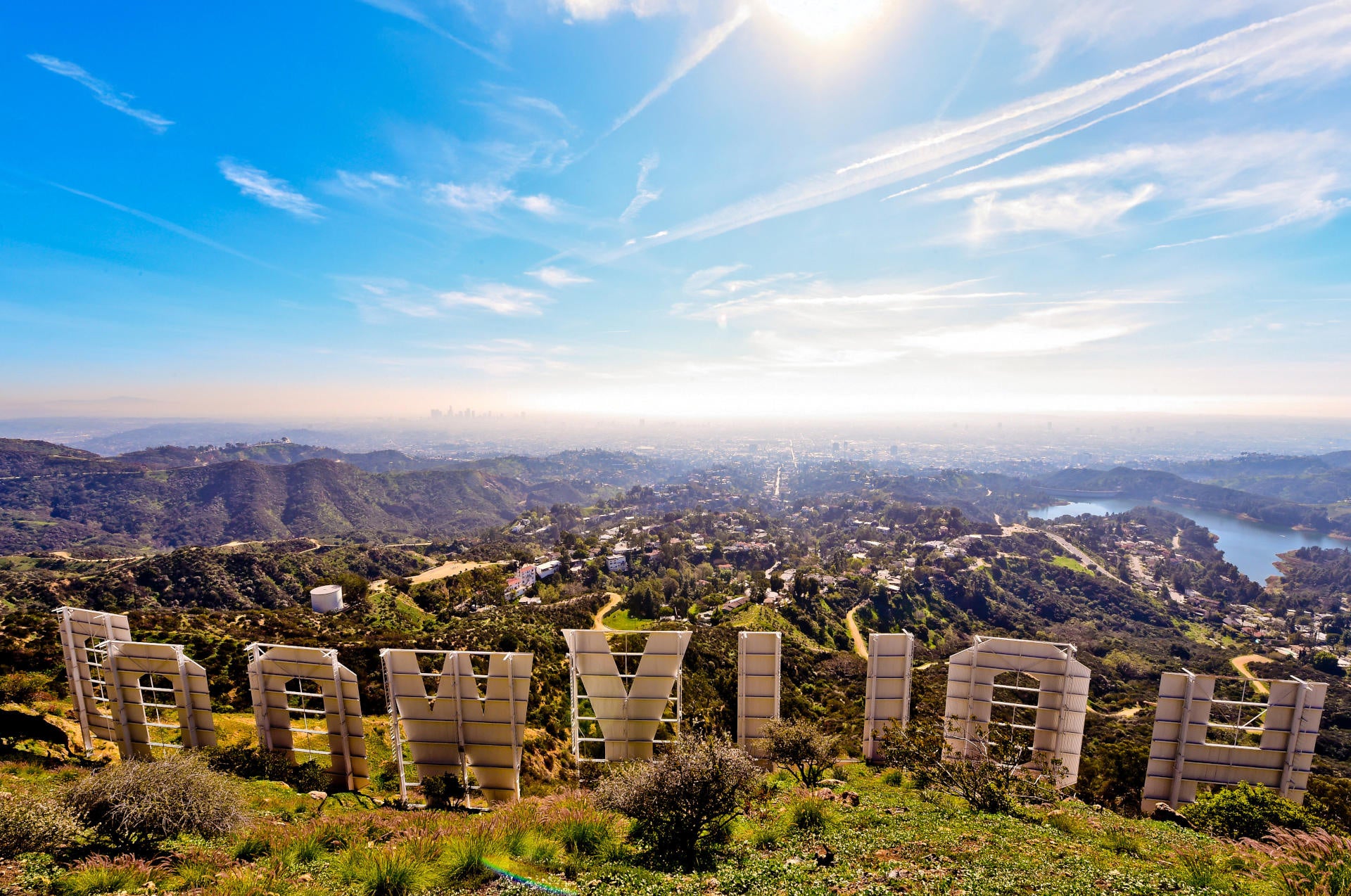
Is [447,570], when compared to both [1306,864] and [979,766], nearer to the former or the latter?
[979,766]

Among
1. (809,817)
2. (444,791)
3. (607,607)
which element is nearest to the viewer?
(809,817)

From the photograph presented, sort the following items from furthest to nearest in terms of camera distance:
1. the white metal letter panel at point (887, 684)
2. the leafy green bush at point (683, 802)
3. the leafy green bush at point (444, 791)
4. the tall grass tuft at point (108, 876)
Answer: the white metal letter panel at point (887, 684)
the leafy green bush at point (444, 791)
the leafy green bush at point (683, 802)
the tall grass tuft at point (108, 876)

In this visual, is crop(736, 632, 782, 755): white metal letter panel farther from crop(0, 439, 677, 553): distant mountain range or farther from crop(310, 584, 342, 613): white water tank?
crop(0, 439, 677, 553): distant mountain range

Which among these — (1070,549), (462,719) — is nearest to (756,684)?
(462,719)

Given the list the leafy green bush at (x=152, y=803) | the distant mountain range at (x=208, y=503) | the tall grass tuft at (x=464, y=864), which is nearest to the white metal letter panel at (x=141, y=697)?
the leafy green bush at (x=152, y=803)

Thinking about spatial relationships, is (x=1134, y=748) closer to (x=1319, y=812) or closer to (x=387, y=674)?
(x=1319, y=812)

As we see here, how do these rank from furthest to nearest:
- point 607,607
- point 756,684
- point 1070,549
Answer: point 1070,549 < point 607,607 < point 756,684

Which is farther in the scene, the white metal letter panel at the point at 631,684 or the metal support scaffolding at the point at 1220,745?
→ the white metal letter panel at the point at 631,684

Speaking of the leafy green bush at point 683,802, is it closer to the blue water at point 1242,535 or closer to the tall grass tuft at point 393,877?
the tall grass tuft at point 393,877

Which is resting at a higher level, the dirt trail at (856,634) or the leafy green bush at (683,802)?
the leafy green bush at (683,802)
